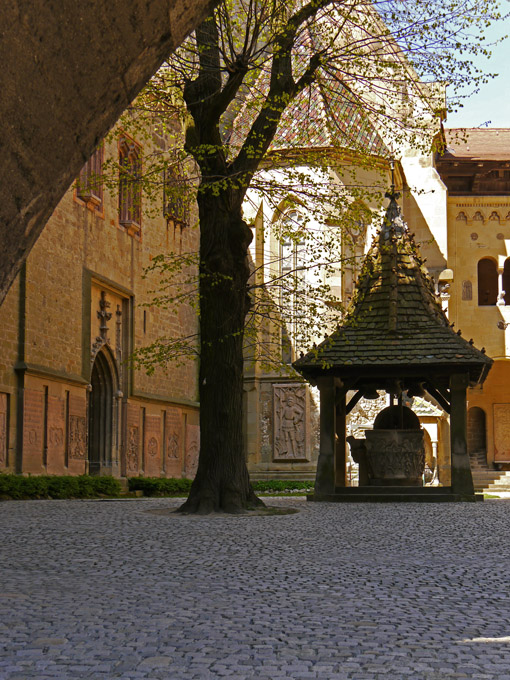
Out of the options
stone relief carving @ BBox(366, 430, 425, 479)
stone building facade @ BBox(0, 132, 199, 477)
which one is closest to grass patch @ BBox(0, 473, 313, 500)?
stone building facade @ BBox(0, 132, 199, 477)

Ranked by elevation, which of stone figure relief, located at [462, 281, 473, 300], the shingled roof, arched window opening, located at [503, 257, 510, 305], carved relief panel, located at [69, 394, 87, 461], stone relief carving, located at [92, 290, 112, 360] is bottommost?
carved relief panel, located at [69, 394, 87, 461]

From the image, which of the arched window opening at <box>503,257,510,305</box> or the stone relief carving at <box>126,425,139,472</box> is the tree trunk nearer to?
the stone relief carving at <box>126,425,139,472</box>

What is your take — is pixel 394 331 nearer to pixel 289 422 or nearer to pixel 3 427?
pixel 3 427

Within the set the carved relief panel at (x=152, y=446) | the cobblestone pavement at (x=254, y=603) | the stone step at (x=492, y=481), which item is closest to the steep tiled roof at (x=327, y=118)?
the cobblestone pavement at (x=254, y=603)

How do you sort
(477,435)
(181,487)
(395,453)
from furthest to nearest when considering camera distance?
(477,435) → (181,487) → (395,453)

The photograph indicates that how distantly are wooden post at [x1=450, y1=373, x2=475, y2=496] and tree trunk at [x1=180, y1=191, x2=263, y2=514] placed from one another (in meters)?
3.71

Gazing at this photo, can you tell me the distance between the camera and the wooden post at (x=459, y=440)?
15477 millimetres

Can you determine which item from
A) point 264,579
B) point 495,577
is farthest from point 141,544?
point 495,577

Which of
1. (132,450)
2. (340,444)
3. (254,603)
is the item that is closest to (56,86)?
(254,603)

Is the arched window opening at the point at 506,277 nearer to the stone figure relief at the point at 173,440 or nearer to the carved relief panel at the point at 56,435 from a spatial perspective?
the stone figure relief at the point at 173,440

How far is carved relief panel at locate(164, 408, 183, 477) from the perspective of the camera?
29.0m

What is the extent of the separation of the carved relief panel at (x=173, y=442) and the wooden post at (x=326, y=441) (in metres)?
13.3

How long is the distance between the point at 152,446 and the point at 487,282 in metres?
15.3

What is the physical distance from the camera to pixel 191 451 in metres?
30.5
